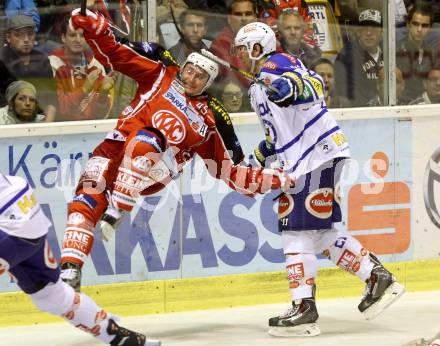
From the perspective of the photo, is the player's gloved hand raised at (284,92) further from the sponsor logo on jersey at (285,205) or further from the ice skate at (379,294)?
the ice skate at (379,294)

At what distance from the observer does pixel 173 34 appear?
791 centimetres

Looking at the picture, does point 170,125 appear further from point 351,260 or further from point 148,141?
point 351,260

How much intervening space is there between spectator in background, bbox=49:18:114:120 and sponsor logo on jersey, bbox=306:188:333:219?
141 centimetres

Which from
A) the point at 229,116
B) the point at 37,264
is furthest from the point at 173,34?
the point at 37,264

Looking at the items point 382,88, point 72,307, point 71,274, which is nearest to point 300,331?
point 71,274

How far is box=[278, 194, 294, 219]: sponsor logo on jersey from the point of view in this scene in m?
7.04

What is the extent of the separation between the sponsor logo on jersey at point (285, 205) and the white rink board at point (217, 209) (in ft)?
2.95

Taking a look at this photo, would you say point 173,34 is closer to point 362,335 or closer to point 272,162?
point 272,162

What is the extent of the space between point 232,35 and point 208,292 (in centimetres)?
154

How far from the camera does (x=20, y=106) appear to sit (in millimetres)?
7492

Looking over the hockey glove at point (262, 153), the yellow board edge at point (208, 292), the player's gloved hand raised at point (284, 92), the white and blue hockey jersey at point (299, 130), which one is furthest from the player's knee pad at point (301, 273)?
the yellow board edge at point (208, 292)

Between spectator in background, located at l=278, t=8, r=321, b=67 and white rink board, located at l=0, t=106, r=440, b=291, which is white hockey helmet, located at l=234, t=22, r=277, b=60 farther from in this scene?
spectator in background, located at l=278, t=8, r=321, b=67

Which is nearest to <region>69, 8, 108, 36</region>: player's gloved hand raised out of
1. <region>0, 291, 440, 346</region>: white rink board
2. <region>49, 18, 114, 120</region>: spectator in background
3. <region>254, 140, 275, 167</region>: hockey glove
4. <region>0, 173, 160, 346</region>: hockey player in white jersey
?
<region>49, 18, 114, 120</region>: spectator in background

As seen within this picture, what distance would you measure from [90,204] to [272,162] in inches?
44.6
